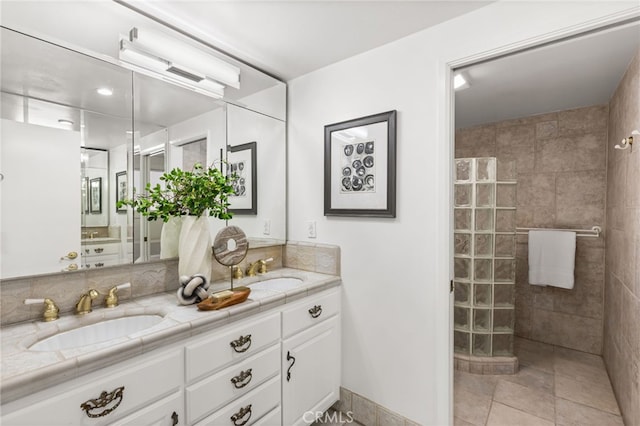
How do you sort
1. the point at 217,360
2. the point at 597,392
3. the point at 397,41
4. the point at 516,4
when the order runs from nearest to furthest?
1. the point at 217,360
2. the point at 516,4
3. the point at 397,41
4. the point at 597,392

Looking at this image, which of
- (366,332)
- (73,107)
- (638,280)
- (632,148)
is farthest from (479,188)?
(73,107)

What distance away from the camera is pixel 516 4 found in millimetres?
1419

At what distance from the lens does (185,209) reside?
1.66 meters

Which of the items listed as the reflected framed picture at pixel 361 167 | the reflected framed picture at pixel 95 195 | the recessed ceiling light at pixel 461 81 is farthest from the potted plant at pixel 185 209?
the recessed ceiling light at pixel 461 81

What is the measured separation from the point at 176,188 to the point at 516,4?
188cm

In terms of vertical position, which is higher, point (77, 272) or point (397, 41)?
point (397, 41)

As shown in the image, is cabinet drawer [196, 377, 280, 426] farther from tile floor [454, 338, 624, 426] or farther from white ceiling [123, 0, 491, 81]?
white ceiling [123, 0, 491, 81]

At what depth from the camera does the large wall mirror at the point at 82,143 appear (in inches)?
48.6

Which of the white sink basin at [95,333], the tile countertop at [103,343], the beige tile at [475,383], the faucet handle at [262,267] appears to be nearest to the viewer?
the tile countertop at [103,343]

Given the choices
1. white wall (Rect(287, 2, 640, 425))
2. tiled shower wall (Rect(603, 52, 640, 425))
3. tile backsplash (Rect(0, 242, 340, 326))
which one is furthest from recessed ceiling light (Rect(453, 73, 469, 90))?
tile backsplash (Rect(0, 242, 340, 326))

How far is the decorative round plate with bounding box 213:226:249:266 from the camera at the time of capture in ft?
5.27

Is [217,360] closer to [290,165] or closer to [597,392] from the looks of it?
[290,165]

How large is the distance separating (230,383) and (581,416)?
7.30 ft

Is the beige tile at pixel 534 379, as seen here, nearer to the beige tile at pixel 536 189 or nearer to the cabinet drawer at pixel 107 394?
the beige tile at pixel 536 189
